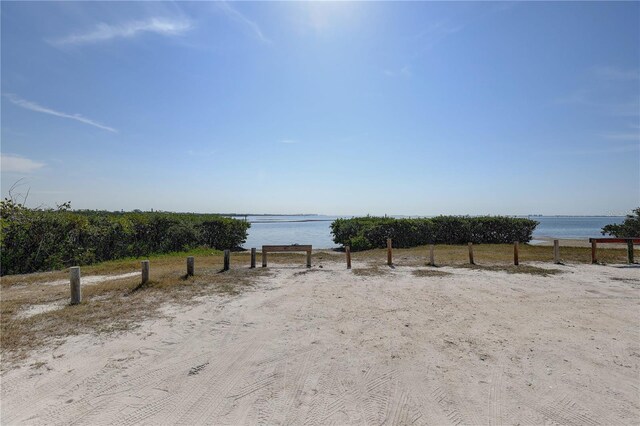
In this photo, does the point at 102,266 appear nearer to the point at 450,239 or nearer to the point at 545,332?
the point at 545,332

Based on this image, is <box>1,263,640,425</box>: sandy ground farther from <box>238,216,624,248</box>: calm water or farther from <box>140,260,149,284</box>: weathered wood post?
<box>238,216,624,248</box>: calm water

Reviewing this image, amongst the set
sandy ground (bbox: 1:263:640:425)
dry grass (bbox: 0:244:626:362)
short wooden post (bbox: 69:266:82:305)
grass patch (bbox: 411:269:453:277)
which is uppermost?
short wooden post (bbox: 69:266:82:305)

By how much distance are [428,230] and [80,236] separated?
18766 millimetres

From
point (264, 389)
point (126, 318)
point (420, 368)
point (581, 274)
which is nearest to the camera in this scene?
point (264, 389)

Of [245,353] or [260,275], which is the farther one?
[260,275]

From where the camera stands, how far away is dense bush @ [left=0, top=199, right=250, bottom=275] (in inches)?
494


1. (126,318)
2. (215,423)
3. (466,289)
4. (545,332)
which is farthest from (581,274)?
(126,318)

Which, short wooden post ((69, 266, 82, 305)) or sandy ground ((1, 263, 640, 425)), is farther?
short wooden post ((69, 266, 82, 305))

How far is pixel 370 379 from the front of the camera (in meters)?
4.43

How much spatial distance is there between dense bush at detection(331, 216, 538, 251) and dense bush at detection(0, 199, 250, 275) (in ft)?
29.3

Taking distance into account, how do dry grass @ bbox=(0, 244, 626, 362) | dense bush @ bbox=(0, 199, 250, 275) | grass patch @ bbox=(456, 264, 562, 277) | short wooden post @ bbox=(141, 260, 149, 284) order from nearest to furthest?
dry grass @ bbox=(0, 244, 626, 362), short wooden post @ bbox=(141, 260, 149, 284), grass patch @ bbox=(456, 264, 562, 277), dense bush @ bbox=(0, 199, 250, 275)

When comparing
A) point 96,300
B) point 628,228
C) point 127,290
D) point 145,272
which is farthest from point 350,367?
point 628,228

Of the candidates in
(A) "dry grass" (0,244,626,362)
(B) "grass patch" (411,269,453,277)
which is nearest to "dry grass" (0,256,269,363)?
(A) "dry grass" (0,244,626,362)

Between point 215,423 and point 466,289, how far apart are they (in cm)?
772
